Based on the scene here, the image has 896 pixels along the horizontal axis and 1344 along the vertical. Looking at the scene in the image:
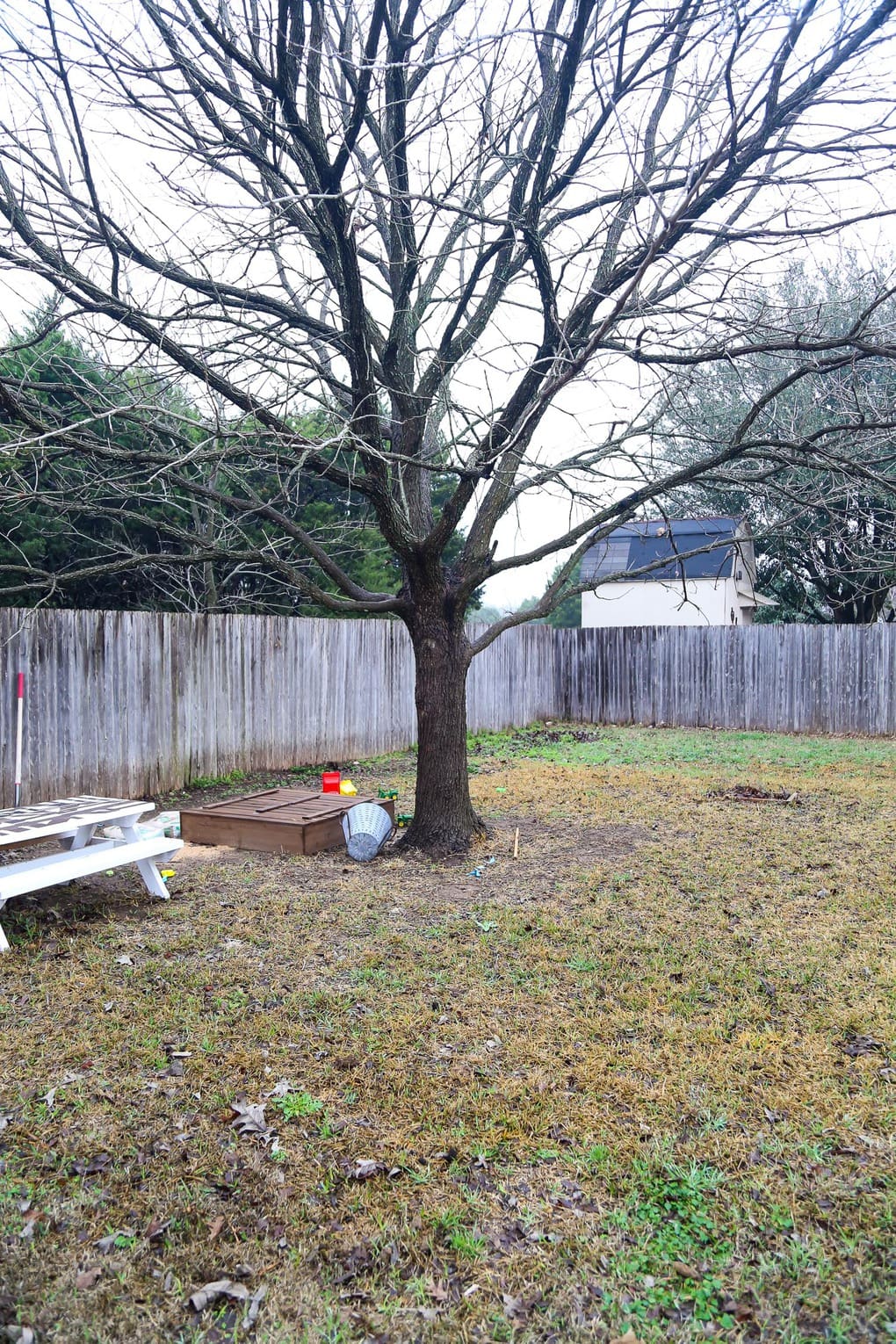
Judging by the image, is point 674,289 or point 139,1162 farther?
point 674,289

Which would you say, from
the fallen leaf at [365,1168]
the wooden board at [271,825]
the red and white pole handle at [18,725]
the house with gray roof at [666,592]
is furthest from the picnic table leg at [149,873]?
the house with gray roof at [666,592]

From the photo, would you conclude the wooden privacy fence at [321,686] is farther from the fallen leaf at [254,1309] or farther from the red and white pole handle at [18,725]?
the fallen leaf at [254,1309]

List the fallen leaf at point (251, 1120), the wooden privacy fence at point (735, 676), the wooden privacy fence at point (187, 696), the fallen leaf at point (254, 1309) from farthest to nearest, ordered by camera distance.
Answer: the wooden privacy fence at point (735, 676), the wooden privacy fence at point (187, 696), the fallen leaf at point (251, 1120), the fallen leaf at point (254, 1309)

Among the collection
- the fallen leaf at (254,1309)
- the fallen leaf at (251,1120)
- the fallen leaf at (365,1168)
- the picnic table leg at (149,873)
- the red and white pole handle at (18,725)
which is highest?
the red and white pole handle at (18,725)

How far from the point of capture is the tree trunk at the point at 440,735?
5.71 metres

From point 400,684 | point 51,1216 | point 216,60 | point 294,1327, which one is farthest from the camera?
point 400,684

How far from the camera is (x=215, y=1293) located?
1875mm

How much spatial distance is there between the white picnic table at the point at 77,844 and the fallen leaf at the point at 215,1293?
7.70 ft

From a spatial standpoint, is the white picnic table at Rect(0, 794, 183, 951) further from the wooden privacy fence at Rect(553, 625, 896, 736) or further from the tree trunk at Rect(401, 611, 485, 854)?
the wooden privacy fence at Rect(553, 625, 896, 736)

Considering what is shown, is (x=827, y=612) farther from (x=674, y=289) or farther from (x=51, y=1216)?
(x=51, y=1216)

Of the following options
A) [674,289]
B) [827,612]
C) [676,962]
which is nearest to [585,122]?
[674,289]

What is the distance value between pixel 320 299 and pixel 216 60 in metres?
2.36

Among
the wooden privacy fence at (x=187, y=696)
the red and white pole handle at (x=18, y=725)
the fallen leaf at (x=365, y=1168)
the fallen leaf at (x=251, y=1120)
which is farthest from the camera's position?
the wooden privacy fence at (x=187, y=696)

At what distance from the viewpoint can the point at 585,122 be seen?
15.5ft
